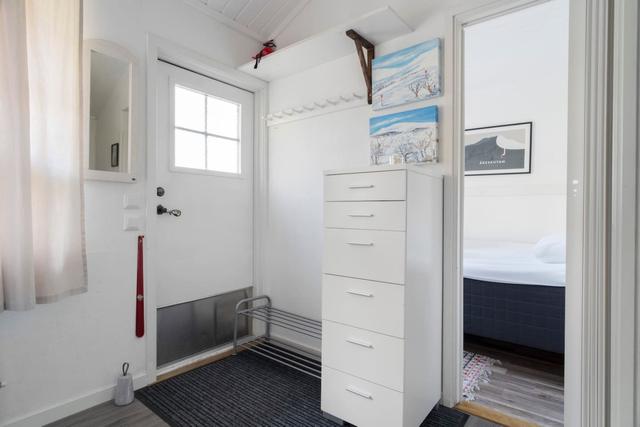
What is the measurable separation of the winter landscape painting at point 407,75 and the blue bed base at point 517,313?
134 centimetres

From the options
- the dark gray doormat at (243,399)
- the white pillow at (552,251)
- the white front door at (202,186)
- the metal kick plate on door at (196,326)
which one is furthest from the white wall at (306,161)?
the white pillow at (552,251)

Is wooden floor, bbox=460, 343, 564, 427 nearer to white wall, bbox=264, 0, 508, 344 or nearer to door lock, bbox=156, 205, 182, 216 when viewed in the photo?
white wall, bbox=264, 0, 508, 344

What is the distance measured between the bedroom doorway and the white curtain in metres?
1.90

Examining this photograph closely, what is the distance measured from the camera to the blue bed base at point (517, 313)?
199 cm

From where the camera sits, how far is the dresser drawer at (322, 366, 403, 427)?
Answer: 138 cm

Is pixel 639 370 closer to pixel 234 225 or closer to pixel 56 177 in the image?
pixel 56 177

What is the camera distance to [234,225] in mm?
2441

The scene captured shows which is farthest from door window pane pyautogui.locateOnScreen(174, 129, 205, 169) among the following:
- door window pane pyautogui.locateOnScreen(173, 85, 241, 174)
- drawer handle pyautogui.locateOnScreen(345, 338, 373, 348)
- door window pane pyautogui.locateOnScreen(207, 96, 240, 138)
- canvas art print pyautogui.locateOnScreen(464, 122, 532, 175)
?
canvas art print pyautogui.locateOnScreen(464, 122, 532, 175)

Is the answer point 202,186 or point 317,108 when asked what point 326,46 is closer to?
point 317,108

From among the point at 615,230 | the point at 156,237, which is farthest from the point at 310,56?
the point at 615,230

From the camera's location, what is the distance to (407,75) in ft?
5.89

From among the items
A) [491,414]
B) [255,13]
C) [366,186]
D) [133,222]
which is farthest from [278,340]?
[255,13]

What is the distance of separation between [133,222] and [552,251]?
2.95m

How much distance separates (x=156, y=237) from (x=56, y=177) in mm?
606
